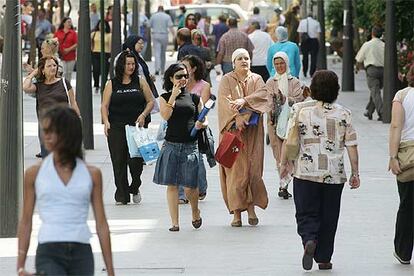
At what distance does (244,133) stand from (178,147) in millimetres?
696

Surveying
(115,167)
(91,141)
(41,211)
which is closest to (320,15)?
(91,141)

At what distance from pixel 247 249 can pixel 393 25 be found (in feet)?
38.5

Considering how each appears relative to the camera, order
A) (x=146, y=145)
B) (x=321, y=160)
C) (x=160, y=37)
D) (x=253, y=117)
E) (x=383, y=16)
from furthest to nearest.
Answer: (x=160, y=37) < (x=383, y=16) < (x=146, y=145) < (x=253, y=117) < (x=321, y=160)

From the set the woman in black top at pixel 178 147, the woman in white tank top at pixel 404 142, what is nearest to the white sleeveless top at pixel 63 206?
the woman in white tank top at pixel 404 142

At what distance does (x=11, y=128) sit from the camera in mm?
11484

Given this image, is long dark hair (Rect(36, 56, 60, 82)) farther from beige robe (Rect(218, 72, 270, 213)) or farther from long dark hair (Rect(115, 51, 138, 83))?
beige robe (Rect(218, 72, 270, 213))

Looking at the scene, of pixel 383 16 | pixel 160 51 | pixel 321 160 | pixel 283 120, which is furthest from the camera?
pixel 160 51

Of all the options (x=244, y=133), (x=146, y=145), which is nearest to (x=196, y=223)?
(x=244, y=133)

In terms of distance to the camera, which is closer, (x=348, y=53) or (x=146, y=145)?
(x=146, y=145)

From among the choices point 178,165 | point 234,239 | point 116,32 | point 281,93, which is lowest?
point 234,239

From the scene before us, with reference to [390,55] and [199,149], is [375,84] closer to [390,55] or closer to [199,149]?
[390,55]

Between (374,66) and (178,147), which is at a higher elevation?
(374,66)

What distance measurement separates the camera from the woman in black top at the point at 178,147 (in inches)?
481

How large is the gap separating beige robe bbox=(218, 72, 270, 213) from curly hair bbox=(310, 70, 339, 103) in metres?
2.35
